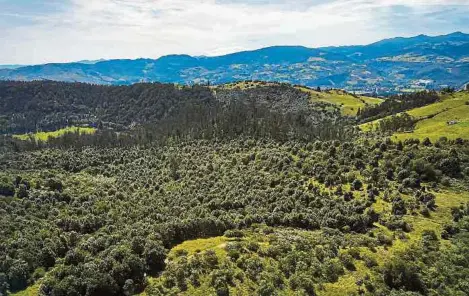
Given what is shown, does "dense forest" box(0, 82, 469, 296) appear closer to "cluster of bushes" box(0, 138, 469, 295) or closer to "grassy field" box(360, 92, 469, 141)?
"cluster of bushes" box(0, 138, 469, 295)

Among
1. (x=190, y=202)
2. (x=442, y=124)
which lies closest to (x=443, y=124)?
(x=442, y=124)

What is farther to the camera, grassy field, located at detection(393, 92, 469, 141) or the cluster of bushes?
grassy field, located at detection(393, 92, 469, 141)

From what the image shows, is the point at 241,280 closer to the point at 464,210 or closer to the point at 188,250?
the point at 188,250

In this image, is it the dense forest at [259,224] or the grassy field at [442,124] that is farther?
the grassy field at [442,124]

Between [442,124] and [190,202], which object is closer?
[190,202]

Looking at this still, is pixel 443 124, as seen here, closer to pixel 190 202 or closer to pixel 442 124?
pixel 442 124

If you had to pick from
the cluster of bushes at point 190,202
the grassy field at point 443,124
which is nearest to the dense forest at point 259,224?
the cluster of bushes at point 190,202

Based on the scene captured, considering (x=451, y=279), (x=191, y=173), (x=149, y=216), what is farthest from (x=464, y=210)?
(x=191, y=173)

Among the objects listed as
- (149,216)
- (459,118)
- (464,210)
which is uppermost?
(459,118)

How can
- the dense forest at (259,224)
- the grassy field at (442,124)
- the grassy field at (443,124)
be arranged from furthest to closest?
the grassy field at (442,124)
the grassy field at (443,124)
the dense forest at (259,224)

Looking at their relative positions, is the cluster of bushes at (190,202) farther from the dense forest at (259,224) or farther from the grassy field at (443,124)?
the grassy field at (443,124)

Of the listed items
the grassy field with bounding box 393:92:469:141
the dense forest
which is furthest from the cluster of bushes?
the grassy field with bounding box 393:92:469:141
